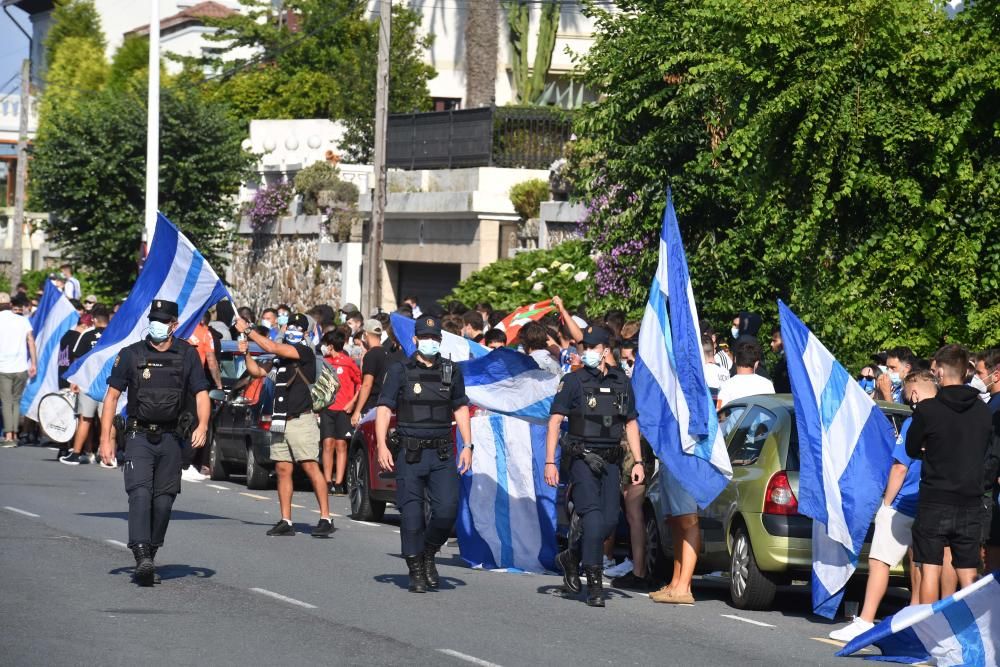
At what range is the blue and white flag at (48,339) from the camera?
2386 cm

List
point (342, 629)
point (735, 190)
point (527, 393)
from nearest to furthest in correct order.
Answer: point (342, 629), point (527, 393), point (735, 190)

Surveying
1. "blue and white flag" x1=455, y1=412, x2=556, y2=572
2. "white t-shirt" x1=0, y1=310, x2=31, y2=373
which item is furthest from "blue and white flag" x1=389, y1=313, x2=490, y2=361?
"white t-shirt" x1=0, y1=310, x2=31, y2=373

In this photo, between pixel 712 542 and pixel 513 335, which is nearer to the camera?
pixel 712 542

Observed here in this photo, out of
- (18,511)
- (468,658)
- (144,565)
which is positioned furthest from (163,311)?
(18,511)

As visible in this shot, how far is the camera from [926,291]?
50.1ft

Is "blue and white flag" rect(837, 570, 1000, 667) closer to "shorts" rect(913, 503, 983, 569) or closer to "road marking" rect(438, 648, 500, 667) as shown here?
"shorts" rect(913, 503, 983, 569)

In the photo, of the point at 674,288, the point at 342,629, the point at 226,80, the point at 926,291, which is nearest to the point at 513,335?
the point at 926,291

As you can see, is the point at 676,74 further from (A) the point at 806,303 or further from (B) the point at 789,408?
(B) the point at 789,408

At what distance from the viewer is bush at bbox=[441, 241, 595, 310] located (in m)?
28.4

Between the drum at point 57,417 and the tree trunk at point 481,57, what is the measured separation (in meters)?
28.5

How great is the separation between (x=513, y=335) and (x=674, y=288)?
806 centimetres

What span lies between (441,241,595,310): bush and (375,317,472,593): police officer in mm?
14732

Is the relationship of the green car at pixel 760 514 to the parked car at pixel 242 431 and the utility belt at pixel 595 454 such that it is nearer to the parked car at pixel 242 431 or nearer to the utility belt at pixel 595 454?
the utility belt at pixel 595 454

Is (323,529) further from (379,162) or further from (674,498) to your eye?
(379,162)
